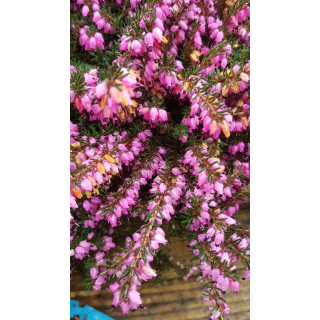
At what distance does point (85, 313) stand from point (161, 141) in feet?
2.48

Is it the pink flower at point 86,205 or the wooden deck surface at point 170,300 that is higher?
the pink flower at point 86,205

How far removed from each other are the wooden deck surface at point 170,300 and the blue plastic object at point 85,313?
19mm

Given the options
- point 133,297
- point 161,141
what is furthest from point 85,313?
point 161,141

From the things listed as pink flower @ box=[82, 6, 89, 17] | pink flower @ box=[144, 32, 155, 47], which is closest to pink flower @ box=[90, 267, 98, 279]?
pink flower @ box=[144, 32, 155, 47]

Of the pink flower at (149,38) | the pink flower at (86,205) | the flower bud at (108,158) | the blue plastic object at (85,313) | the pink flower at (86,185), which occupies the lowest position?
the blue plastic object at (85,313)

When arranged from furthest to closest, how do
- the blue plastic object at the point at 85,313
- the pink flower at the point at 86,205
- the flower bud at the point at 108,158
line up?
the blue plastic object at the point at 85,313 → the pink flower at the point at 86,205 → the flower bud at the point at 108,158

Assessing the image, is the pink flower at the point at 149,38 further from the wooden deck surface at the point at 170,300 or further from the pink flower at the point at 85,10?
the wooden deck surface at the point at 170,300

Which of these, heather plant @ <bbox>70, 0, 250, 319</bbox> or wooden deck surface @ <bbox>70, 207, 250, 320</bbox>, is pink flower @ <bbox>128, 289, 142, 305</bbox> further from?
wooden deck surface @ <bbox>70, 207, 250, 320</bbox>

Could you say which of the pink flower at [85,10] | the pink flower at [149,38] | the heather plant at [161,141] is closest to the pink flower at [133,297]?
the heather plant at [161,141]

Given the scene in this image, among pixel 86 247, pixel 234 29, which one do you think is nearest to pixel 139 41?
pixel 234 29

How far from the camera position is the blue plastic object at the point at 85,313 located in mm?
1024

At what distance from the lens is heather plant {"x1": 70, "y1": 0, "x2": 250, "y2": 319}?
626 mm

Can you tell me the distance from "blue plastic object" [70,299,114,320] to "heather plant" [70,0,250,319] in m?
0.20
